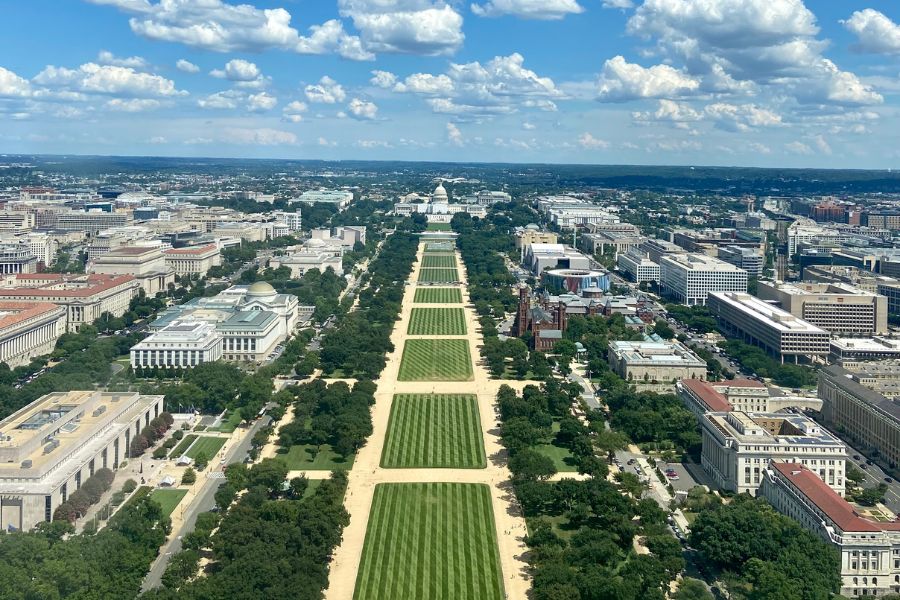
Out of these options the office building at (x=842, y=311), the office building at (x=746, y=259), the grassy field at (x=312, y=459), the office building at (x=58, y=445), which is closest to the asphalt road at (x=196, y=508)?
the grassy field at (x=312, y=459)

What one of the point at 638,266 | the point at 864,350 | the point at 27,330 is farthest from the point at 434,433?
the point at 638,266

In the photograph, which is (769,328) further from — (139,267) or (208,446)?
(139,267)

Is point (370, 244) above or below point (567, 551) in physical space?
above

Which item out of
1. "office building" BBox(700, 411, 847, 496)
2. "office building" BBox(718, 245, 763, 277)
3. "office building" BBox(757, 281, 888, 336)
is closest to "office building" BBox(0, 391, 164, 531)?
"office building" BBox(700, 411, 847, 496)

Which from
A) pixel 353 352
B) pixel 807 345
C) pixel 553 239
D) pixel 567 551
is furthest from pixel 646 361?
pixel 553 239

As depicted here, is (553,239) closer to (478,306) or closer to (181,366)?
(478,306)

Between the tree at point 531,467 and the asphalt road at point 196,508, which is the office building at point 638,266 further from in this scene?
the tree at point 531,467
